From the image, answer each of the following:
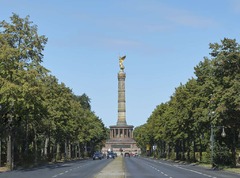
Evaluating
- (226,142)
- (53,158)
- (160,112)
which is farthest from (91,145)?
(226,142)

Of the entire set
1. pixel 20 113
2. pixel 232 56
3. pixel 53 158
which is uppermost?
pixel 232 56

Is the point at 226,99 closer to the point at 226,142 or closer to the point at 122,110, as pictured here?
the point at 226,142

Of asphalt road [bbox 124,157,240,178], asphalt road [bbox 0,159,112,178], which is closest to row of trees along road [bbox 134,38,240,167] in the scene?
asphalt road [bbox 124,157,240,178]

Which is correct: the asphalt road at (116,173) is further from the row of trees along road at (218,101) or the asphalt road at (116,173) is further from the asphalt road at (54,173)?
the row of trees along road at (218,101)

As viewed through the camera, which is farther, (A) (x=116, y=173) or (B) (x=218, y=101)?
(B) (x=218, y=101)

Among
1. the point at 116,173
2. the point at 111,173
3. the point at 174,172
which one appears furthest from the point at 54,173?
the point at 174,172

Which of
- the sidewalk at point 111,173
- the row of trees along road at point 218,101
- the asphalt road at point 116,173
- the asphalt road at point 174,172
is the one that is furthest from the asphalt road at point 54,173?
the row of trees along road at point 218,101

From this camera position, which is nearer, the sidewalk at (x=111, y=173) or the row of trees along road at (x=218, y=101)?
the sidewalk at (x=111, y=173)

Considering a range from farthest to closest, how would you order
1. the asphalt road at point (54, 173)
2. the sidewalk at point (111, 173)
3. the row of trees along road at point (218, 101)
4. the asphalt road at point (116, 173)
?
the row of trees along road at point (218, 101), the asphalt road at point (116, 173), the asphalt road at point (54, 173), the sidewalk at point (111, 173)

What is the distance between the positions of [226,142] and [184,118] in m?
9.28

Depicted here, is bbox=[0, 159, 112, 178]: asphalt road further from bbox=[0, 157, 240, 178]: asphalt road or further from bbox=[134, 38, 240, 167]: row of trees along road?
bbox=[134, 38, 240, 167]: row of trees along road

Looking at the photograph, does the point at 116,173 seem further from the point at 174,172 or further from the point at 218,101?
the point at 218,101

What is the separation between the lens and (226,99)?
1815 inches

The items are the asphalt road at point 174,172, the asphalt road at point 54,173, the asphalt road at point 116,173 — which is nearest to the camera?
the asphalt road at point 54,173
